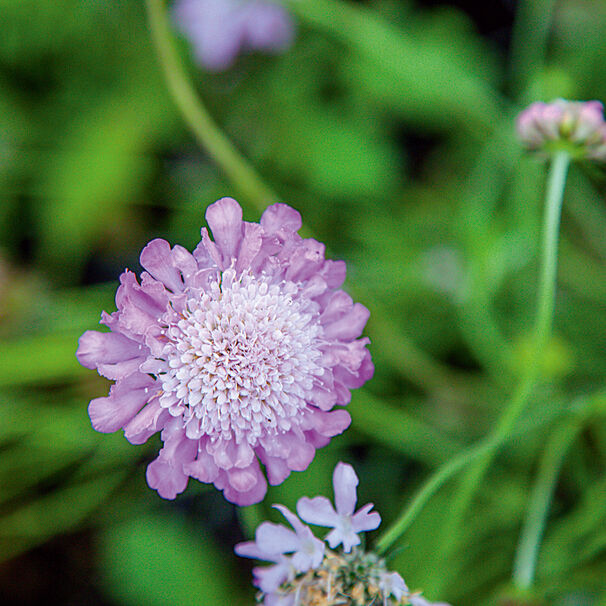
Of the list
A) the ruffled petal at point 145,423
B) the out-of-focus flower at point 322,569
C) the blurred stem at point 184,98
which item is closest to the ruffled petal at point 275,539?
the out-of-focus flower at point 322,569

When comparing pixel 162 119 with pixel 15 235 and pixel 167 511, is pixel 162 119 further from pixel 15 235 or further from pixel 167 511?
pixel 167 511

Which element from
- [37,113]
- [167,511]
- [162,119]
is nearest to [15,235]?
[37,113]

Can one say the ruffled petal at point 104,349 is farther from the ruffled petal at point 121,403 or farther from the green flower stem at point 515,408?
the green flower stem at point 515,408

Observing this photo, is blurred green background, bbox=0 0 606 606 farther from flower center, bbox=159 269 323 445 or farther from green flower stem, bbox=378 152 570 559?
flower center, bbox=159 269 323 445

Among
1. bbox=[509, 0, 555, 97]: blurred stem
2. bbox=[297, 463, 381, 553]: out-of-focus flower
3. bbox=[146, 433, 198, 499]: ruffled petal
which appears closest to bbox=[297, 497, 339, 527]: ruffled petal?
bbox=[297, 463, 381, 553]: out-of-focus flower

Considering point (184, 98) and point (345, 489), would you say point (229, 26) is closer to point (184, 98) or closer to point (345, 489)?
point (184, 98)

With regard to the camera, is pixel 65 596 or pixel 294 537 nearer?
pixel 294 537

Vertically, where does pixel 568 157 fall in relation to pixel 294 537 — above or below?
above
